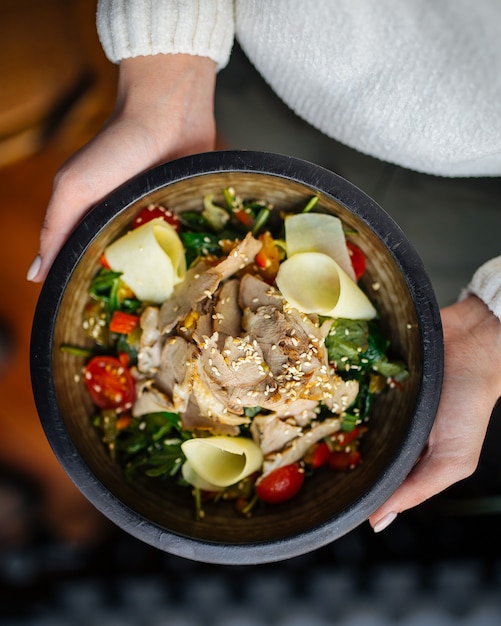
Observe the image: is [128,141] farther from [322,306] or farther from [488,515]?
[488,515]

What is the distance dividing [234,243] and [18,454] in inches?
51.5

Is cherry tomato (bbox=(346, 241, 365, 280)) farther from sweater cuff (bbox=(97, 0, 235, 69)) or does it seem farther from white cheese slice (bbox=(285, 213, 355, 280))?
sweater cuff (bbox=(97, 0, 235, 69))

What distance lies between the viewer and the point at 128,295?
1512 mm

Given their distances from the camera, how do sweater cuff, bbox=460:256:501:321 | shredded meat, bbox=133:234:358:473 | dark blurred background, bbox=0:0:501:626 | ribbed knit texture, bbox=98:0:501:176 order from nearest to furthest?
1. ribbed knit texture, bbox=98:0:501:176
2. shredded meat, bbox=133:234:358:473
3. sweater cuff, bbox=460:256:501:321
4. dark blurred background, bbox=0:0:501:626

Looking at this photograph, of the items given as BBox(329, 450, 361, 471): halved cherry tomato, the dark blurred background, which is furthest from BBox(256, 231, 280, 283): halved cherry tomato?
the dark blurred background

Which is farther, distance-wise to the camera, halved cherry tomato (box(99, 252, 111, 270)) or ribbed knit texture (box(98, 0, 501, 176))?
halved cherry tomato (box(99, 252, 111, 270))

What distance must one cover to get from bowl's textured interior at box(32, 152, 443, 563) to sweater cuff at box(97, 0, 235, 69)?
370mm

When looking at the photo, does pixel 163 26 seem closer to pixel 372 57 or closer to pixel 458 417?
pixel 372 57

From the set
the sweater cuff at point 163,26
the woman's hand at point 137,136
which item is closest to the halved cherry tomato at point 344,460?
the woman's hand at point 137,136

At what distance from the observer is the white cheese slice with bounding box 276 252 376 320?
1.36 meters

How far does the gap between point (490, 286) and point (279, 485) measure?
688 mm

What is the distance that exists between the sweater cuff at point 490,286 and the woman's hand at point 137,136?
2.50 feet

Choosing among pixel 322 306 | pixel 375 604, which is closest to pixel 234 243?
pixel 322 306

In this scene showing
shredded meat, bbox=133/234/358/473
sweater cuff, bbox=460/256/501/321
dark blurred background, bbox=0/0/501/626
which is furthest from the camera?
dark blurred background, bbox=0/0/501/626
